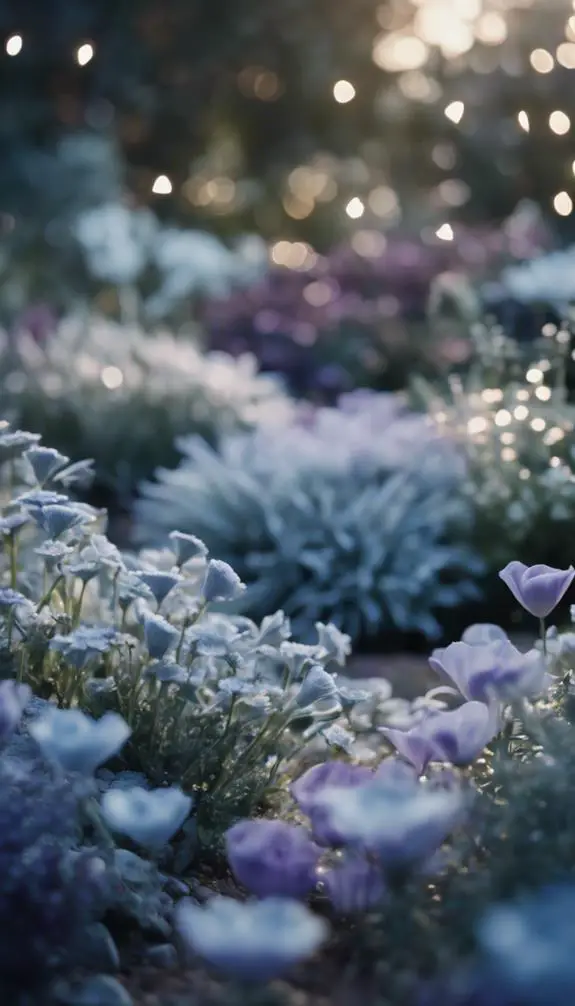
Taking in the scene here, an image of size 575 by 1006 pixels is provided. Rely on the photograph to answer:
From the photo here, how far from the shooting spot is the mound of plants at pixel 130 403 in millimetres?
4414

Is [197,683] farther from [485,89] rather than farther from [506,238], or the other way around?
[485,89]

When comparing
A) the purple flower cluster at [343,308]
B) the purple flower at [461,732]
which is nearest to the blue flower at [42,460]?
the purple flower at [461,732]

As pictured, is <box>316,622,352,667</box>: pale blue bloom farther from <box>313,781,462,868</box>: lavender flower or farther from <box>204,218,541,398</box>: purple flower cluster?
<box>204,218,541,398</box>: purple flower cluster

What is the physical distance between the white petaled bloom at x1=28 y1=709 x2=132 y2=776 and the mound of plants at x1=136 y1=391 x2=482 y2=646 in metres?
1.84

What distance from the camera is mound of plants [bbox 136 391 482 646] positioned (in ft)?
10.6

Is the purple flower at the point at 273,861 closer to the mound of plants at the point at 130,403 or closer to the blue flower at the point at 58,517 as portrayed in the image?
the blue flower at the point at 58,517

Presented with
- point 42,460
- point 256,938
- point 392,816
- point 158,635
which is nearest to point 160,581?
point 158,635

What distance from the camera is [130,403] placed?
Answer: 14.9ft

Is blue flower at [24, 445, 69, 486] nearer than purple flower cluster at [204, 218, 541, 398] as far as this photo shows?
Yes

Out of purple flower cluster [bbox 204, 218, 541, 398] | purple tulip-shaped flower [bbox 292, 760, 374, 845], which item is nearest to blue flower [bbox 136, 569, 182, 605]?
purple tulip-shaped flower [bbox 292, 760, 374, 845]

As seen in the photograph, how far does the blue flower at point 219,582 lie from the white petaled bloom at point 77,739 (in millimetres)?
560

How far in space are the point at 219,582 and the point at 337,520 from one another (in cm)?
155

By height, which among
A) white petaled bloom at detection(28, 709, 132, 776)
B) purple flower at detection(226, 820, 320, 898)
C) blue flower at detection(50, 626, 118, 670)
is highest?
blue flower at detection(50, 626, 118, 670)

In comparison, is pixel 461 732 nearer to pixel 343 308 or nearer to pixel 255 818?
pixel 255 818
